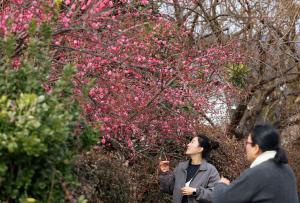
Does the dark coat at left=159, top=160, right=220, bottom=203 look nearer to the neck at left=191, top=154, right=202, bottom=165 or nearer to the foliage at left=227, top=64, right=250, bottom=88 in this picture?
the neck at left=191, top=154, right=202, bottom=165

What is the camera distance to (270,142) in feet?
12.5

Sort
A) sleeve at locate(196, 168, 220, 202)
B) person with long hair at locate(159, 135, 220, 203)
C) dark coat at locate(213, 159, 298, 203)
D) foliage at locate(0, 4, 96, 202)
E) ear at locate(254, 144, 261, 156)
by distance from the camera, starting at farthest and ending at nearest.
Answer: person with long hair at locate(159, 135, 220, 203) → sleeve at locate(196, 168, 220, 202) → ear at locate(254, 144, 261, 156) → dark coat at locate(213, 159, 298, 203) → foliage at locate(0, 4, 96, 202)

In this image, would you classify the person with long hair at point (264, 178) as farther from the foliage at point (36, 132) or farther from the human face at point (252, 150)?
the foliage at point (36, 132)

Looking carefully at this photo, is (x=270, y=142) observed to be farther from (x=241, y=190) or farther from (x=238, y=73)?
(x=238, y=73)

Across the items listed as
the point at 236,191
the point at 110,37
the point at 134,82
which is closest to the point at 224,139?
the point at 134,82

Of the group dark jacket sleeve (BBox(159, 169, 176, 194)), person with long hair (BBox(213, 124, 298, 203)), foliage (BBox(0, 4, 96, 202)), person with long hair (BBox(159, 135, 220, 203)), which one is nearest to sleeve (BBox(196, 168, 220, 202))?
→ person with long hair (BBox(159, 135, 220, 203))

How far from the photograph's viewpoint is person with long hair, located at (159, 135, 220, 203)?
523 centimetres

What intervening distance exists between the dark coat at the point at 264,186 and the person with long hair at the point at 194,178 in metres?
1.36

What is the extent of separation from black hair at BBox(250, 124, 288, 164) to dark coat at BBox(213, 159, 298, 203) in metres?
0.05

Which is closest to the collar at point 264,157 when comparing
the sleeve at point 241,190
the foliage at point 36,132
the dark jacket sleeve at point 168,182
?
the sleeve at point 241,190

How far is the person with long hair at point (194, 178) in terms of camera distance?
5230 millimetres

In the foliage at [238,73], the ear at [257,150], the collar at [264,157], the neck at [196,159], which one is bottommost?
the neck at [196,159]

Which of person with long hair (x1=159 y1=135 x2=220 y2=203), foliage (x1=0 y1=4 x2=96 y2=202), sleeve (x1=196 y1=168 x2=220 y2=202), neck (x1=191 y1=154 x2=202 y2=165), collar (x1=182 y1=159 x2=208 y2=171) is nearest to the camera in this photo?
foliage (x1=0 y1=4 x2=96 y2=202)

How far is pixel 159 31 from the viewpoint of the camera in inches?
290
